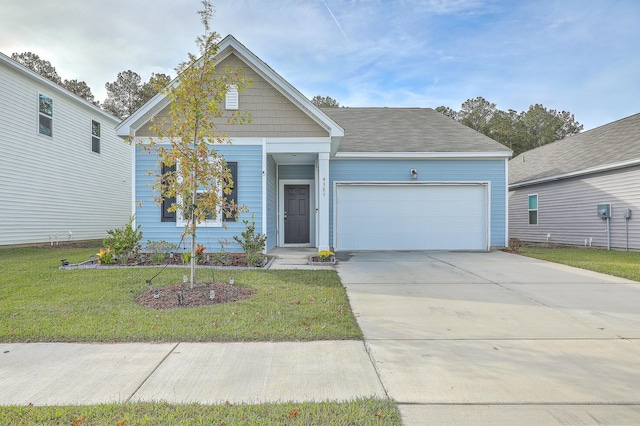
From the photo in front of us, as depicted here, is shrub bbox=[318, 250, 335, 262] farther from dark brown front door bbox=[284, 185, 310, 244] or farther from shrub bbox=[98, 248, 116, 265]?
shrub bbox=[98, 248, 116, 265]

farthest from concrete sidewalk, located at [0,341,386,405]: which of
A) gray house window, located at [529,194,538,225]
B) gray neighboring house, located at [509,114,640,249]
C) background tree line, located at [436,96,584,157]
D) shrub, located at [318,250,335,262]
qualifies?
background tree line, located at [436,96,584,157]

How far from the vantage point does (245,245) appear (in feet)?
25.6

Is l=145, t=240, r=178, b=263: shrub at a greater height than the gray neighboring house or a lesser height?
lesser

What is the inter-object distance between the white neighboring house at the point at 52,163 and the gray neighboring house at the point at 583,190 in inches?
733

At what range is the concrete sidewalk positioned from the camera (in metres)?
2.43

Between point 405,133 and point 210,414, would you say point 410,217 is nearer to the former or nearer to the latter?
point 405,133

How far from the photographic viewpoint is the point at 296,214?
11984 millimetres

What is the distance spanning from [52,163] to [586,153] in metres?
20.1

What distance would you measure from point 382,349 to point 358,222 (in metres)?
8.07

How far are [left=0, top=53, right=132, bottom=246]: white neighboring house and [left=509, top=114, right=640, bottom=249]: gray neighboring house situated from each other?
18619 millimetres

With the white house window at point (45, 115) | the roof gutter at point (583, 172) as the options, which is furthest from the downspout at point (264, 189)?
the roof gutter at point (583, 172)

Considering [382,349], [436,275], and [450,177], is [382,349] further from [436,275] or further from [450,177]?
[450,177]

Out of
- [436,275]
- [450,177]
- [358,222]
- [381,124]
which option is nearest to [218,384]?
[436,275]

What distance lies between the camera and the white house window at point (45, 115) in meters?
12.0
